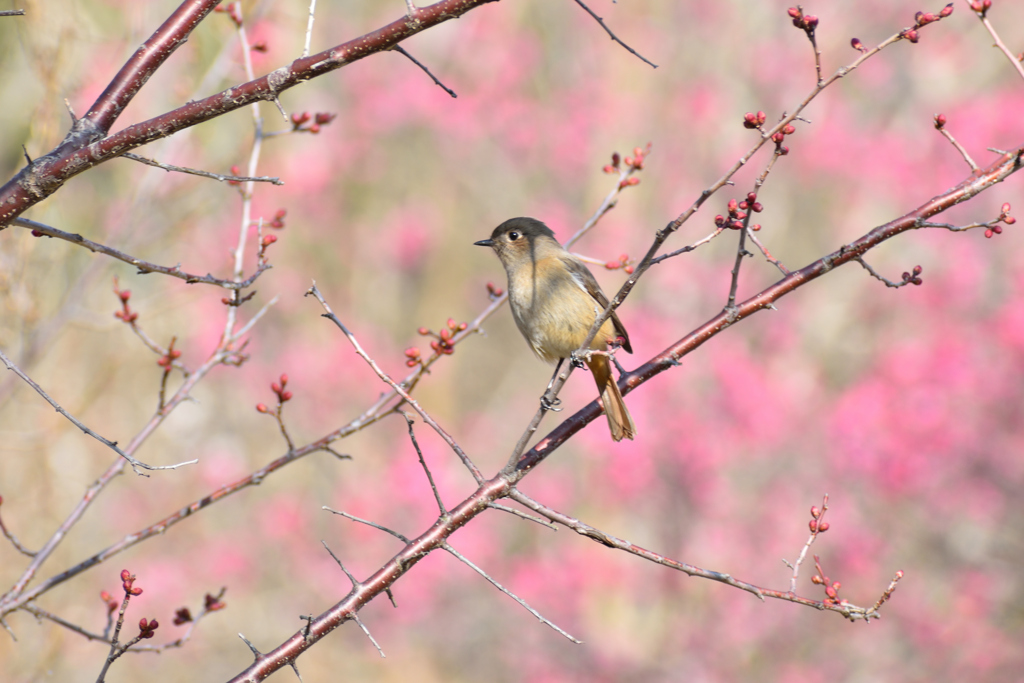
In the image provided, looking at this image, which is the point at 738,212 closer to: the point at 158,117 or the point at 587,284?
the point at 158,117

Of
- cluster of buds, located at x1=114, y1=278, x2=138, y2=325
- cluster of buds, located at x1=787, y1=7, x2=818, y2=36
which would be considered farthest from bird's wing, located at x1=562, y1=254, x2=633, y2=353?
cluster of buds, located at x1=787, y1=7, x2=818, y2=36

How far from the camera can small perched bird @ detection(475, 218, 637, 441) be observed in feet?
13.4

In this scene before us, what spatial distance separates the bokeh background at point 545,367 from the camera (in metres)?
6.73

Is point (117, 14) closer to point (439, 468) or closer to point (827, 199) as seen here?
point (439, 468)

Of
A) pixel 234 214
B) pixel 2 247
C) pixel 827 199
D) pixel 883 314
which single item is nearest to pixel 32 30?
pixel 2 247

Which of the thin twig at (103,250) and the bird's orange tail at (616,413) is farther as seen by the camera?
the bird's orange tail at (616,413)

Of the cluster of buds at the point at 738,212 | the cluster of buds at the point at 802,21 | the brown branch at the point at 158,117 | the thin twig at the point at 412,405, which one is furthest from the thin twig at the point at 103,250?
the cluster of buds at the point at 802,21

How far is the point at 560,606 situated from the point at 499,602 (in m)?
0.60

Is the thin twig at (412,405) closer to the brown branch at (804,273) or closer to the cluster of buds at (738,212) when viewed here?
the brown branch at (804,273)

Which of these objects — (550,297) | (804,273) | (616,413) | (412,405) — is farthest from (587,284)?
(412,405)

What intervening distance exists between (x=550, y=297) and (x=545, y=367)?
6.82 metres

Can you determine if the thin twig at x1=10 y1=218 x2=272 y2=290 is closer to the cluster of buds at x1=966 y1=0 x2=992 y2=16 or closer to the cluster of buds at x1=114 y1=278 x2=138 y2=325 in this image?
the cluster of buds at x1=114 y1=278 x2=138 y2=325

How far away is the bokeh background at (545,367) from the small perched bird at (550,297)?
2.15 m

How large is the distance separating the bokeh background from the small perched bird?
2.15 metres
